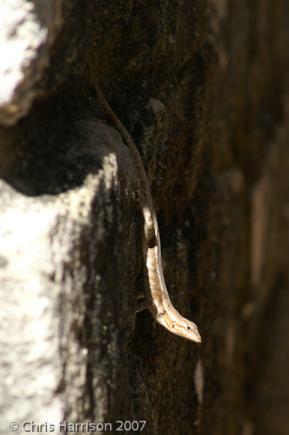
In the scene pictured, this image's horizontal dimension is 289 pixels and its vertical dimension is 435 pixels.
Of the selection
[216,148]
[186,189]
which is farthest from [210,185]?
[186,189]

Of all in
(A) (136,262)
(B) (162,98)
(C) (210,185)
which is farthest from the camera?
(C) (210,185)

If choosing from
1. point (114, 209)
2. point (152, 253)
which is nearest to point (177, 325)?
point (152, 253)

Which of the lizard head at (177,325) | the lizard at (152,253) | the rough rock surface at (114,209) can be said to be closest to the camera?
the rough rock surface at (114,209)

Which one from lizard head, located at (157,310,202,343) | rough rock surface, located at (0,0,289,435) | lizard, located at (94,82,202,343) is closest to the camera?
rough rock surface, located at (0,0,289,435)

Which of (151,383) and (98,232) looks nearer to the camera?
(98,232)

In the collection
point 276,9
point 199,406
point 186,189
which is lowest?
point 199,406

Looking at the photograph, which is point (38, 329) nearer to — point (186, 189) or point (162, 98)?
point (162, 98)

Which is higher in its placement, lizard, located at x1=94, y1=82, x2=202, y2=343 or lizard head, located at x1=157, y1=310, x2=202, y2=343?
lizard, located at x1=94, y1=82, x2=202, y2=343
